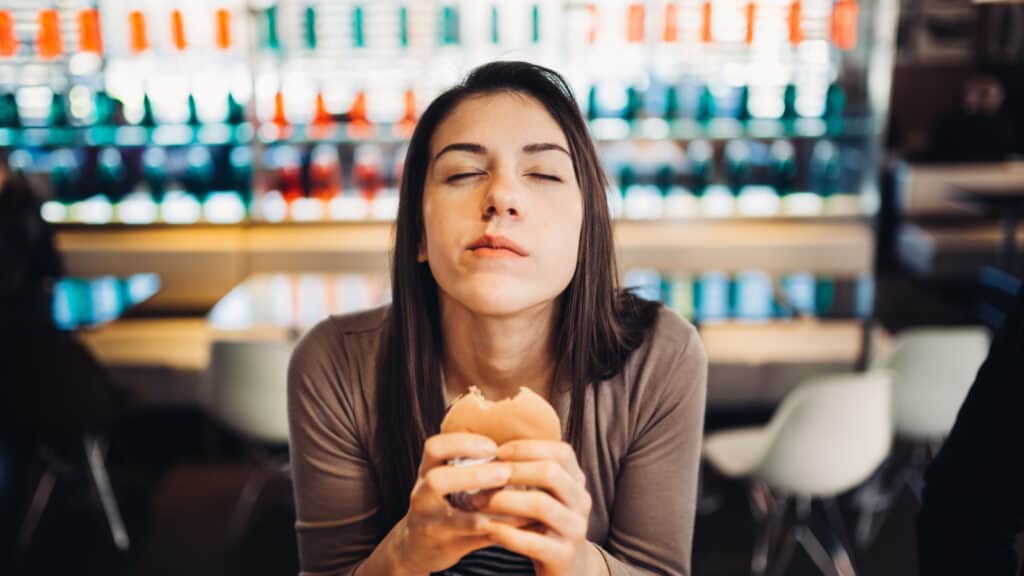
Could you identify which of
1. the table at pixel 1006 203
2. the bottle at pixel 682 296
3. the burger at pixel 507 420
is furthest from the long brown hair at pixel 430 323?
the table at pixel 1006 203

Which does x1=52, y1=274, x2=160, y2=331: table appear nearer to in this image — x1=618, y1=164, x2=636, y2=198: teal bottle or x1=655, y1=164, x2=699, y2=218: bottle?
x1=618, y1=164, x2=636, y2=198: teal bottle

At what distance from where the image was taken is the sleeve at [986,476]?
87 centimetres

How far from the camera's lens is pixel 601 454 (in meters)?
1.13

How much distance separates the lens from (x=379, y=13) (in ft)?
14.7

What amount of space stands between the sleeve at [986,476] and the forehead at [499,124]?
0.51 metres

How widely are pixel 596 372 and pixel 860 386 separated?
5.11ft

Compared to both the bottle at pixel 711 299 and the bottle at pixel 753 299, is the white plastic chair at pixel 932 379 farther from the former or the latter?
the bottle at pixel 711 299

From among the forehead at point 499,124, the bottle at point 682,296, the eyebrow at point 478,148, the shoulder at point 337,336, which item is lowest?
the bottle at point 682,296

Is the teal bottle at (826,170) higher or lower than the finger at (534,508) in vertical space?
lower

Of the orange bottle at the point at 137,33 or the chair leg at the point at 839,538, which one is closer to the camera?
the chair leg at the point at 839,538

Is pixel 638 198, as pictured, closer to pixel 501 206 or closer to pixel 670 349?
pixel 670 349

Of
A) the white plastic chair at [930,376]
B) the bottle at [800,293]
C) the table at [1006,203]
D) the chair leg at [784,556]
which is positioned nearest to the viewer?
the white plastic chair at [930,376]

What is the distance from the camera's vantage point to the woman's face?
0.98 meters

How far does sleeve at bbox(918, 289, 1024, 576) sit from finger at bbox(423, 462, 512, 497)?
0.45 metres
